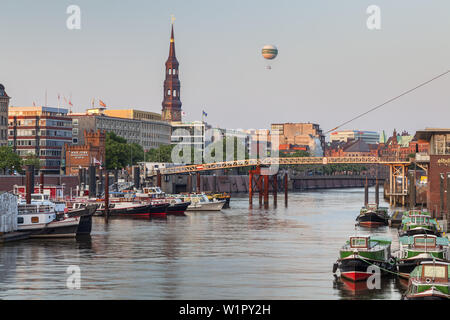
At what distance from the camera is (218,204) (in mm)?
122875

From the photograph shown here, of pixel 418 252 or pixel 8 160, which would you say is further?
pixel 8 160

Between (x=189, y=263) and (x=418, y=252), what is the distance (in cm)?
1547

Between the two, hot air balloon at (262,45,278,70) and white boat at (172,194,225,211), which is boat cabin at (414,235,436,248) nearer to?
white boat at (172,194,225,211)

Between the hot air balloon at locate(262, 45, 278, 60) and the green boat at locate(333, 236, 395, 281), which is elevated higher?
the hot air balloon at locate(262, 45, 278, 60)

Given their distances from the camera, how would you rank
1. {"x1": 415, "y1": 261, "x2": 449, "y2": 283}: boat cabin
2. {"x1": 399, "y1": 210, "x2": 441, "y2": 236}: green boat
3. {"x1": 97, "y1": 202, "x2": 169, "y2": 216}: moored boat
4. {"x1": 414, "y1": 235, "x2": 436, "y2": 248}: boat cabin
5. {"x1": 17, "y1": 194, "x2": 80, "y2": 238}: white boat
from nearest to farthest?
{"x1": 415, "y1": 261, "x2": 449, "y2": 283}: boat cabin, {"x1": 414, "y1": 235, "x2": 436, "y2": 248}: boat cabin, {"x1": 399, "y1": 210, "x2": 441, "y2": 236}: green boat, {"x1": 17, "y1": 194, "x2": 80, "y2": 238}: white boat, {"x1": 97, "y1": 202, "x2": 169, "y2": 216}: moored boat

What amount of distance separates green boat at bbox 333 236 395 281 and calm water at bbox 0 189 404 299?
3.30 ft

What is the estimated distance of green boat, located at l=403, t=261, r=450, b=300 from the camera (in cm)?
Answer: 3959

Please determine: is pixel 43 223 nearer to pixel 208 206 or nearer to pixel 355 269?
pixel 355 269

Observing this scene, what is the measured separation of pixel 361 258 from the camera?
4975cm

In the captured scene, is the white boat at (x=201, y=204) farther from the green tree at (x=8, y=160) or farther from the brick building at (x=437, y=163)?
the green tree at (x=8, y=160)

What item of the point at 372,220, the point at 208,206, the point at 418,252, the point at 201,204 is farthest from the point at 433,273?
the point at 208,206

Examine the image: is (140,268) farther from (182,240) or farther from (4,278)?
(182,240)

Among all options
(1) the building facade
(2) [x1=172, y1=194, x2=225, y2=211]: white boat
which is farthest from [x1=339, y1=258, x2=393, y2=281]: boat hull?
(1) the building facade
